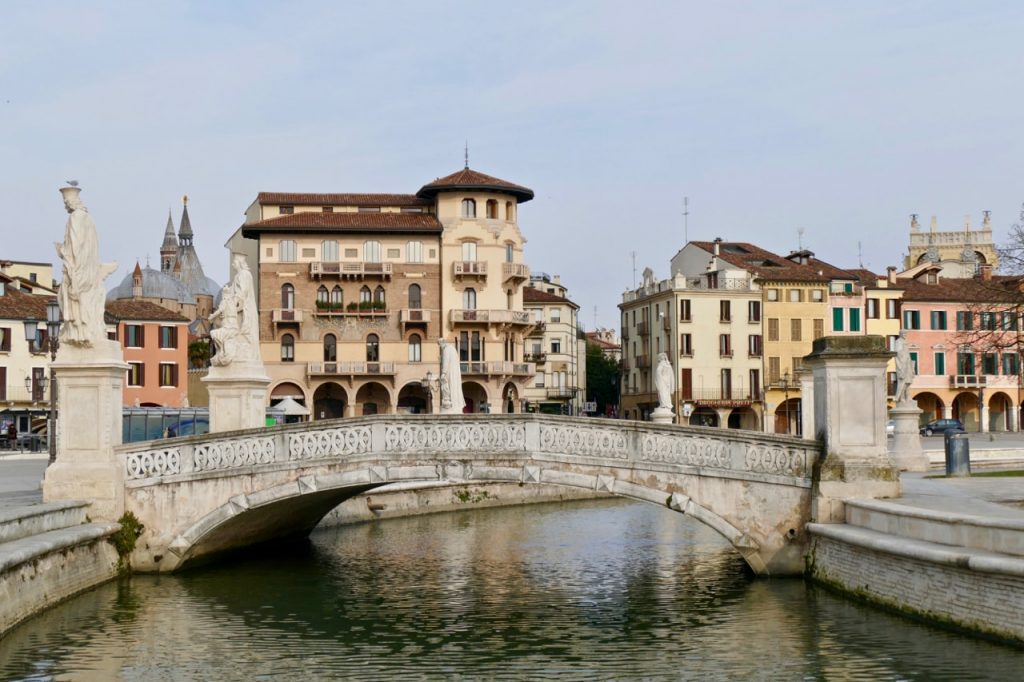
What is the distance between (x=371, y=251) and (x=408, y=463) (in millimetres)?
53347

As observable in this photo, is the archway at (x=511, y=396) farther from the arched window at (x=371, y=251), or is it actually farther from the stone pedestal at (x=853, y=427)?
the stone pedestal at (x=853, y=427)

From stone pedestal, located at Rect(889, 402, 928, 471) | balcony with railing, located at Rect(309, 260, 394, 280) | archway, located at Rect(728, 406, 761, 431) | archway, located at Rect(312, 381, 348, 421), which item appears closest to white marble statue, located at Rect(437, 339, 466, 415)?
stone pedestal, located at Rect(889, 402, 928, 471)

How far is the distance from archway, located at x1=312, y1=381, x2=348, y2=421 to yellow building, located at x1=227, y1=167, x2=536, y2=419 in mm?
79

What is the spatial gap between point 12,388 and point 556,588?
52.0m

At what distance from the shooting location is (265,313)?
74.1 m

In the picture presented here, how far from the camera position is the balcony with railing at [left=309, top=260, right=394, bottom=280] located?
242 ft

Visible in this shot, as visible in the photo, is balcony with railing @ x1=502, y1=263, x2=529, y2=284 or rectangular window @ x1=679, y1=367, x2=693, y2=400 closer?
balcony with railing @ x1=502, y1=263, x2=529, y2=284

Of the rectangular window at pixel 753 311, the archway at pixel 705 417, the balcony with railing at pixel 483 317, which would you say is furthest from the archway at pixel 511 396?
the rectangular window at pixel 753 311

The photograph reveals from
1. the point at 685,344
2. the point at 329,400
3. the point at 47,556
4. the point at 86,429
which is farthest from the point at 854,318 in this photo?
the point at 47,556

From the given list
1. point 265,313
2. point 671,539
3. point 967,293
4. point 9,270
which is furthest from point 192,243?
point 671,539

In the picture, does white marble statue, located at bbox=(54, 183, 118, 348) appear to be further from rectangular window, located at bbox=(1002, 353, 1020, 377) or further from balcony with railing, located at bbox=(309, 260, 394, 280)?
rectangular window, located at bbox=(1002, 353, 1020, 377)

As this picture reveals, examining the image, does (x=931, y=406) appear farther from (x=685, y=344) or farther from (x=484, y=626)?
(x=484, y=626)

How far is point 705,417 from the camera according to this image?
8194 centimetres

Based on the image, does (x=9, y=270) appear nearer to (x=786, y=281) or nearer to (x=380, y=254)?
(x=380, y=254)
